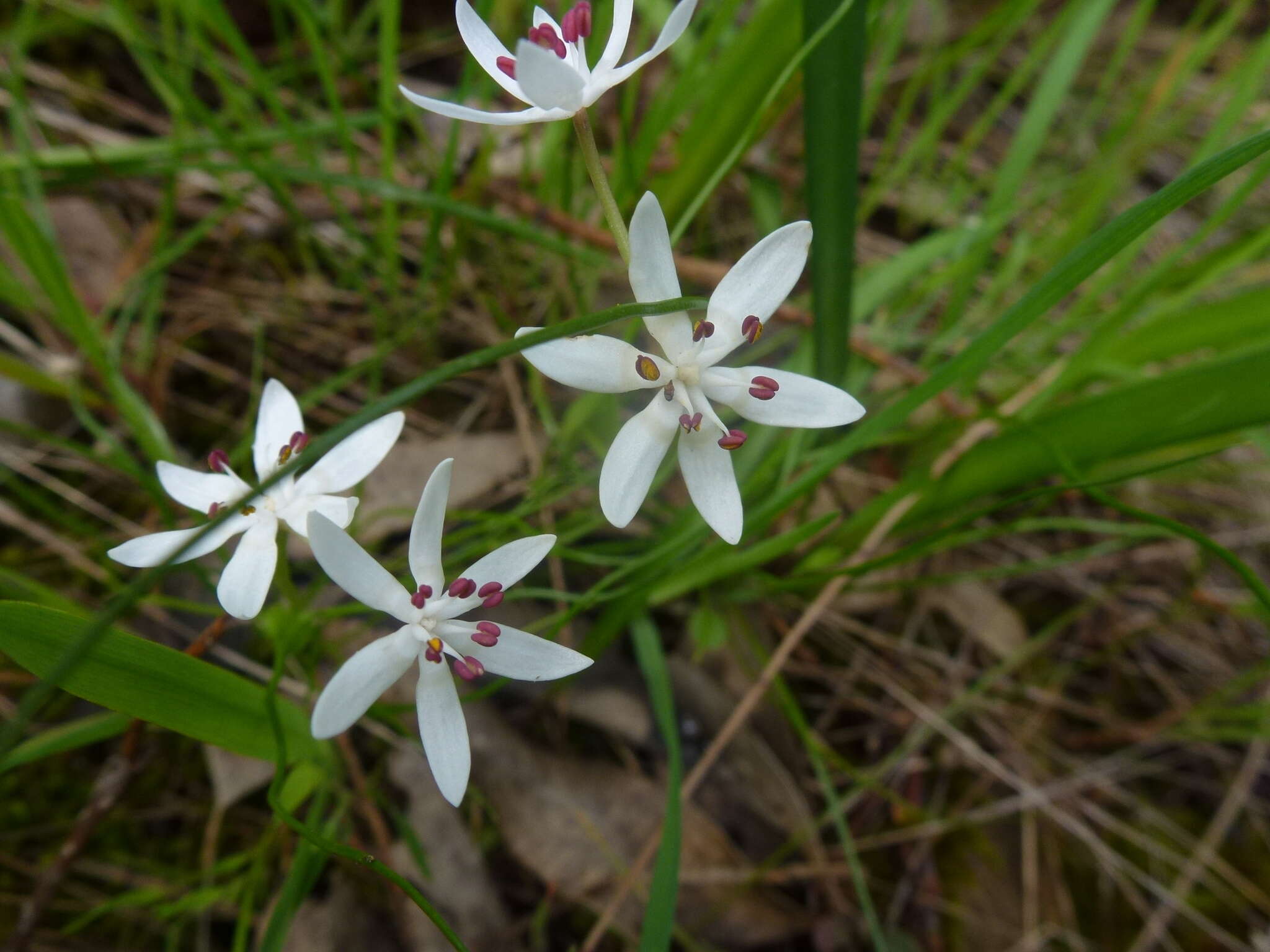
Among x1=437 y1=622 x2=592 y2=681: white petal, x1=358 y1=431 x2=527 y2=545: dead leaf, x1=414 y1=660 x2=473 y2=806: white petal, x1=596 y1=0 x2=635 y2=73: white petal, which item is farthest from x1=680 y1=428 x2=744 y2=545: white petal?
x1=358 y1=431 x2=527 y2=545: dead leaf

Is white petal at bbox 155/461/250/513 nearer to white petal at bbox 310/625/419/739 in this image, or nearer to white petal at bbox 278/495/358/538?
white petal at bbox 278/495/358/538

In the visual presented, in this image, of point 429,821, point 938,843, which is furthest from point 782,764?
point 429,821

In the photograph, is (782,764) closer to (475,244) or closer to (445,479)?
(445,479)

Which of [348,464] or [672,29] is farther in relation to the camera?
[348,464]

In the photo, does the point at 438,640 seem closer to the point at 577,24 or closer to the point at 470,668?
the point at 470,668

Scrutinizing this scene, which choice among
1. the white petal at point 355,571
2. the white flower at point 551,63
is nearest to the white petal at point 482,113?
the white flower at point 551,63

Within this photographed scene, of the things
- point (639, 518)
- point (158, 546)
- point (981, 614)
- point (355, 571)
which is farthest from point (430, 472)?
point (981, 614)

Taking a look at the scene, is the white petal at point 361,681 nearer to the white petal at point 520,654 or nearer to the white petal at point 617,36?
the white petal at point 520,654

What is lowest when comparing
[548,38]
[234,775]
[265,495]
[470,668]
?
[234,775]
